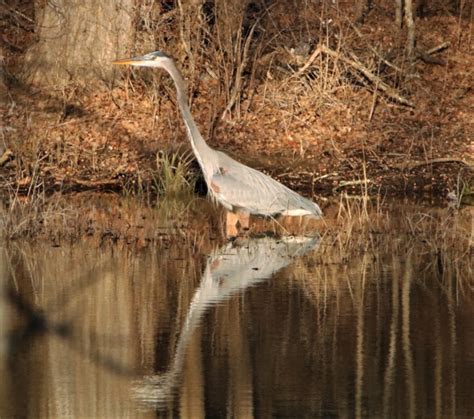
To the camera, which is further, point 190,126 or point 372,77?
point 372,77

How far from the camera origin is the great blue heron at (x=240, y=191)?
13.3 metres

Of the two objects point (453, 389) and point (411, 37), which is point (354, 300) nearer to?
point (453, 389)

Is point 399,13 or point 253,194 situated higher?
point 399,13

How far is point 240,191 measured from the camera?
526 inches

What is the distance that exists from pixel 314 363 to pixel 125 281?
3.01m

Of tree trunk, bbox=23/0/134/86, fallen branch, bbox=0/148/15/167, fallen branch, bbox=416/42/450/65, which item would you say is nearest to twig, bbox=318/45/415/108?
fallen branch, bbox=416/42/450/65

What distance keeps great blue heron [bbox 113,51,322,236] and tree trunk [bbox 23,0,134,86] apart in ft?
Result: 19.7

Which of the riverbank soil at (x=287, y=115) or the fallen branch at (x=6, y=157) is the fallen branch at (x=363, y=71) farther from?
the fallen branch at (x=6, y=157)

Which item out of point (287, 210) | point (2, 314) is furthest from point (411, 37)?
point (2, 314)

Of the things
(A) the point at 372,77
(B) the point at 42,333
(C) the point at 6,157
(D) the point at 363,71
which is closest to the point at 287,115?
(D) the point at 363,71

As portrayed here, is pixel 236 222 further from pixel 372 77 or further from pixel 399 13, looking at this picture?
pixel 399 13

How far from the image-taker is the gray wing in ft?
43.7

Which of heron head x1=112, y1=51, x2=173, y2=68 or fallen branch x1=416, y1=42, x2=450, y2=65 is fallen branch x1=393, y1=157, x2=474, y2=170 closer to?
fallen branch x1=416, y1=42, x2=450, y2=65

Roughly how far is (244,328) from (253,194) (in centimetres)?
482
